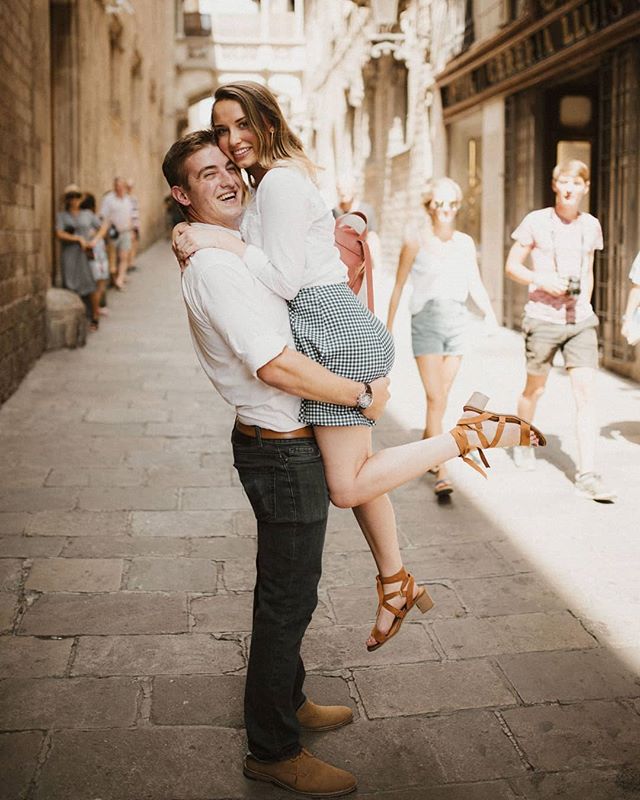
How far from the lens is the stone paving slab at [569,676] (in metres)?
3.42

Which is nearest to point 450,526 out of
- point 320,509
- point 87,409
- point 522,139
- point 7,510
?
point 7,510

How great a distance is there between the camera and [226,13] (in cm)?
4388

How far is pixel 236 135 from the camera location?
2727 mm

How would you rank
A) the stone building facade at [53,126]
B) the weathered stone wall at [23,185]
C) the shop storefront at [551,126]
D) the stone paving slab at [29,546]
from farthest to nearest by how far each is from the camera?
the shop storefront at [551,126]
the stone building facade at [53,126]
the weathered stone wall at [23,185]
the stone paving slab at [29,546]

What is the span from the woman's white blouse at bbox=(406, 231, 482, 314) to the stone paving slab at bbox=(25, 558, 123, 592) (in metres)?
2.36

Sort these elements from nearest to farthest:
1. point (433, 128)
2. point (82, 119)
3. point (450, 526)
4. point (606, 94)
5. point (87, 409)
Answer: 1. point (450, 526)
2. point (87, 409)
3. point (606, 94)
4. point (82, 119)
5. point (433, 128)

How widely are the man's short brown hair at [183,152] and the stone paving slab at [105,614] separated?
1.87m

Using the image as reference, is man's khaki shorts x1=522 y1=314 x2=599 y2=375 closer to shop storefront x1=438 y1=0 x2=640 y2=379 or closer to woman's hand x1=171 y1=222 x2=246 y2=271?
woman's hand x1=171 y1=222 x2=246 y2=271

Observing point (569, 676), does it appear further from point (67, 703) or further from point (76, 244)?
point (76, 244)

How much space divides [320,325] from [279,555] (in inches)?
23.9

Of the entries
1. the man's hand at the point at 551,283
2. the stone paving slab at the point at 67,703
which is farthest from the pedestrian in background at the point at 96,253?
the stone paving slab at the point at 67,703

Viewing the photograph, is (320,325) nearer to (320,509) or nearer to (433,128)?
(320,509)

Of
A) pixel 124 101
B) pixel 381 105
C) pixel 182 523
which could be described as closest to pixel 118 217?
pixel 124 101

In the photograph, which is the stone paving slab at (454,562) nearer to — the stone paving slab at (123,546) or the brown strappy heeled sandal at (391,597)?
the stone paving slab at (123,546)
